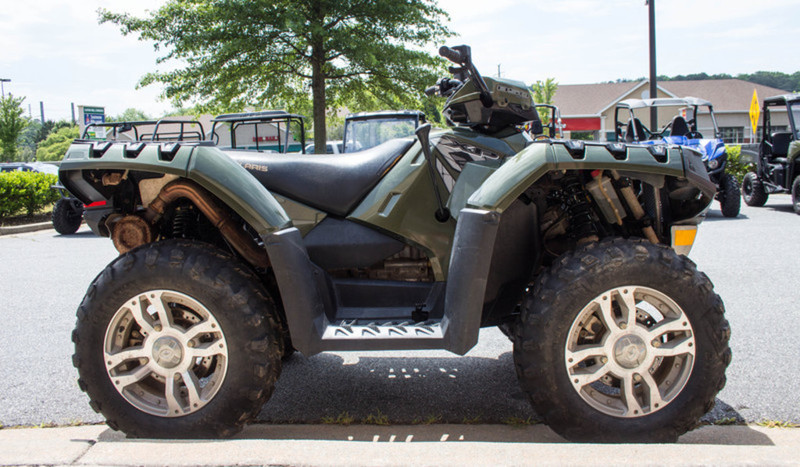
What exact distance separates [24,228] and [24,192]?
1524mm

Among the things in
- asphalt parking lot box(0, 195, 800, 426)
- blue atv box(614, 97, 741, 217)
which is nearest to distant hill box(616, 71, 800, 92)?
blue atv box(614, 97, 741, 217)

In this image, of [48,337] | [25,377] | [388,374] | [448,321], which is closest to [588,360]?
[448,321]

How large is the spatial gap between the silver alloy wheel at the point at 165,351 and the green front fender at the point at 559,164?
51.9 inches

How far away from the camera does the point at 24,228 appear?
13.5m

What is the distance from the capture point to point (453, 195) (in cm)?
298

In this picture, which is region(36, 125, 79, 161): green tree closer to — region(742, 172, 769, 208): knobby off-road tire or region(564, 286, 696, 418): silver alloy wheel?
region(742, 172, 769, 208): knobby off-road tire

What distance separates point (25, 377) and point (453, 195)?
9.82 ft

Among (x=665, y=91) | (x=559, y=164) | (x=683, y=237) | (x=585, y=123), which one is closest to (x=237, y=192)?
(x=559, y=164)

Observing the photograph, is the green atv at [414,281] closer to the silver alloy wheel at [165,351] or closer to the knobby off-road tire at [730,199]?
the silver alloy wheel at [165,351]

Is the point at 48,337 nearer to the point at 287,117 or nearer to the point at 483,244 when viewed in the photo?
the point at 483,244

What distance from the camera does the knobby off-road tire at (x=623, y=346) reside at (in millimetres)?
2535

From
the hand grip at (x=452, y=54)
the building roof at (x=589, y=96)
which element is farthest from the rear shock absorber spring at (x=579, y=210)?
the building roof at (x=589, y=96)

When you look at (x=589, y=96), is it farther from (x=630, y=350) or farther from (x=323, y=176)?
(x=630, y=350)

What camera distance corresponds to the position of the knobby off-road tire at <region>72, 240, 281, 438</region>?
8.57 feet
